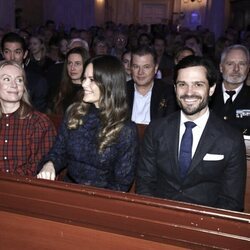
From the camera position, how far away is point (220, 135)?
7.34 ft

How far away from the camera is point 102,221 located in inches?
61.4

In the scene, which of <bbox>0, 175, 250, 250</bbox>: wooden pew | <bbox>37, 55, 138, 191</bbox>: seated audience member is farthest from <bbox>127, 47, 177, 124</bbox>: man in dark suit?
<bbox>0, 175, 250, 250</bbox>: wooden pew

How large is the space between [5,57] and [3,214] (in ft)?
10.4

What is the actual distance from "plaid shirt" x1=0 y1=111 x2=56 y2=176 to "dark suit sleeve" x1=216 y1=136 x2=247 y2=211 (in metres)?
1.31

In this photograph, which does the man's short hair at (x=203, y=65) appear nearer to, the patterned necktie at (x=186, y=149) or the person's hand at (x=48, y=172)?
the patterned necktie at (x=186, y=149)

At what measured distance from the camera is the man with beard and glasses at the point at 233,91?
3.59 metres

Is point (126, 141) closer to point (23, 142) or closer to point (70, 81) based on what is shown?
point (23, 142)

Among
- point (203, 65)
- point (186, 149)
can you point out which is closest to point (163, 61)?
point (203, 65)

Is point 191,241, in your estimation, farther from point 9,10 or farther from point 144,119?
point 9,10

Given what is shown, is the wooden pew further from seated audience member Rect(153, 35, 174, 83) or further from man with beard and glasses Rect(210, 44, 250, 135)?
seated audience member Rect(153, 35, 174, 83)

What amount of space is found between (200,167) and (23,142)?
1257 mm

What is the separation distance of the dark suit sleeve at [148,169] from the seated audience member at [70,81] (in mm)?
1657

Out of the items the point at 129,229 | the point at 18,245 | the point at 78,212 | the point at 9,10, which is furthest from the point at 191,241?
the point at 9,10

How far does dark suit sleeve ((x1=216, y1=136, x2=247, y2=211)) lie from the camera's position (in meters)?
2.22
